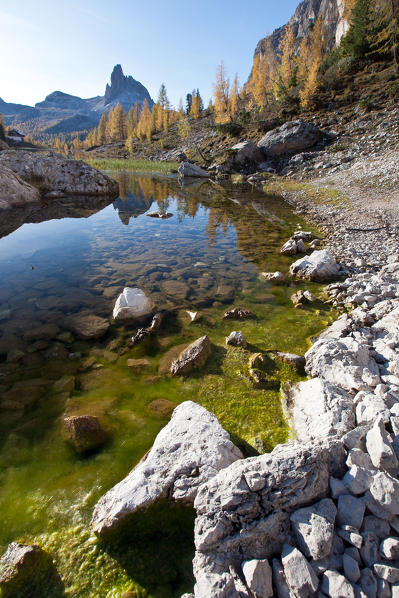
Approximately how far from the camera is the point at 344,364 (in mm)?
4227

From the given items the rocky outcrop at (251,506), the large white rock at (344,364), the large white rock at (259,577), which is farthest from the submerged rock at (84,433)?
the large white rock at (344,364)

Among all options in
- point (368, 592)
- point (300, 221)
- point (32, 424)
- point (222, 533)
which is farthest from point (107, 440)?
point (300, 221)

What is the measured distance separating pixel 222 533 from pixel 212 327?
14.6ft

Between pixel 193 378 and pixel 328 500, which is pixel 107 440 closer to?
pixel 193 378

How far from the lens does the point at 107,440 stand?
151 inches

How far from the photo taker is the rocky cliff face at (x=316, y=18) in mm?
74094

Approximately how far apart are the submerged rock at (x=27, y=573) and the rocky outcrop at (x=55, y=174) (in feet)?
79.9

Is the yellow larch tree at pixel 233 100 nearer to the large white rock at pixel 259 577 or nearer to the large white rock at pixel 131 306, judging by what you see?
the large white rock at pixel 131 306

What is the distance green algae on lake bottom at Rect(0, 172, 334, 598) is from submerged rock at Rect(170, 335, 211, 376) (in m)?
0.18

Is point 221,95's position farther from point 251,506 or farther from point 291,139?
point 251,506

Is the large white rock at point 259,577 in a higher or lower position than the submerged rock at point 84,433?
higher

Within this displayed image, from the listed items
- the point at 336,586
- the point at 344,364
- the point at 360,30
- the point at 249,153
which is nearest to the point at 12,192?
the point at 344,364

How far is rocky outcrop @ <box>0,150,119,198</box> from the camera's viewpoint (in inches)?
840

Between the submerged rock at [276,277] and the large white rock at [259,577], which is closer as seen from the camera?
the large white rock at [259,577]
